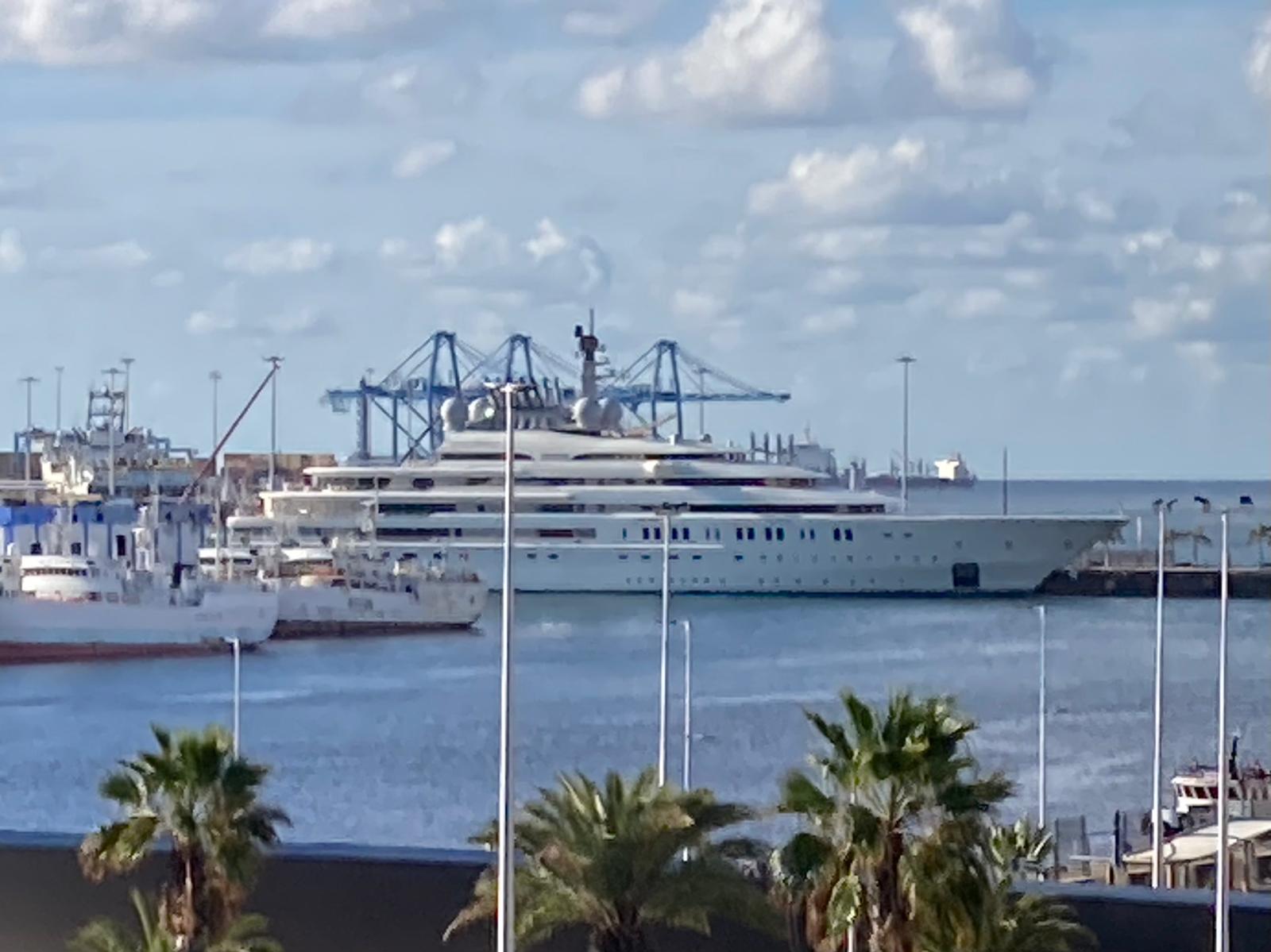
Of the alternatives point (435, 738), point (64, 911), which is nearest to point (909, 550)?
point (435, 738)

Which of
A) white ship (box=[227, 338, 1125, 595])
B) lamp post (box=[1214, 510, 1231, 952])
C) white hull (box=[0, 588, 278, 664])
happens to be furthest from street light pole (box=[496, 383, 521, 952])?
white ship (box=[227, 338, 1125, 595])

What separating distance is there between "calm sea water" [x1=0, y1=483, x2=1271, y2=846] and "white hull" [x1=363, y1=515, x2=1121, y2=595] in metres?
0.53

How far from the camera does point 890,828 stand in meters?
9.93

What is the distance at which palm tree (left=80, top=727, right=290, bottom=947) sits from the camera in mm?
10938

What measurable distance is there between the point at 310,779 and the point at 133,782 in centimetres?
2160

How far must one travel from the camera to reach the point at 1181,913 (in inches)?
408

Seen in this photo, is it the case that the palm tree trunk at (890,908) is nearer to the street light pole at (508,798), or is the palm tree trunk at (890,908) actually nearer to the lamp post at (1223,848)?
the lamp post at (1223,848)

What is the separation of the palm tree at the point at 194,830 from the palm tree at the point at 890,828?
216 centimetres

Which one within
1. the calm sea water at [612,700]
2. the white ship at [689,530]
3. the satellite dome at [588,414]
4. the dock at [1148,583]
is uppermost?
the satellite dome at [588,414]

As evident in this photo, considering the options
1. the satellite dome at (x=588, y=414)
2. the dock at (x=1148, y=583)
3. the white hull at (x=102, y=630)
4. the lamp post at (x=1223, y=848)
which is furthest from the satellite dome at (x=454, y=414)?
the lamp post at (x=1223, y=848)

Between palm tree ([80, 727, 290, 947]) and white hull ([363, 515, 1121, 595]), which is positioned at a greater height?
white hull ([363, 515, 1121, 595])

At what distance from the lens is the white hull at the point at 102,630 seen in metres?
53.3

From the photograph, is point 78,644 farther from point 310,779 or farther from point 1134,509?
point 1134,509

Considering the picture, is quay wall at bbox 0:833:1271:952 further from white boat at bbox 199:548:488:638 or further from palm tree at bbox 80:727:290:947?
white boat at bbox 199:548:488:638
